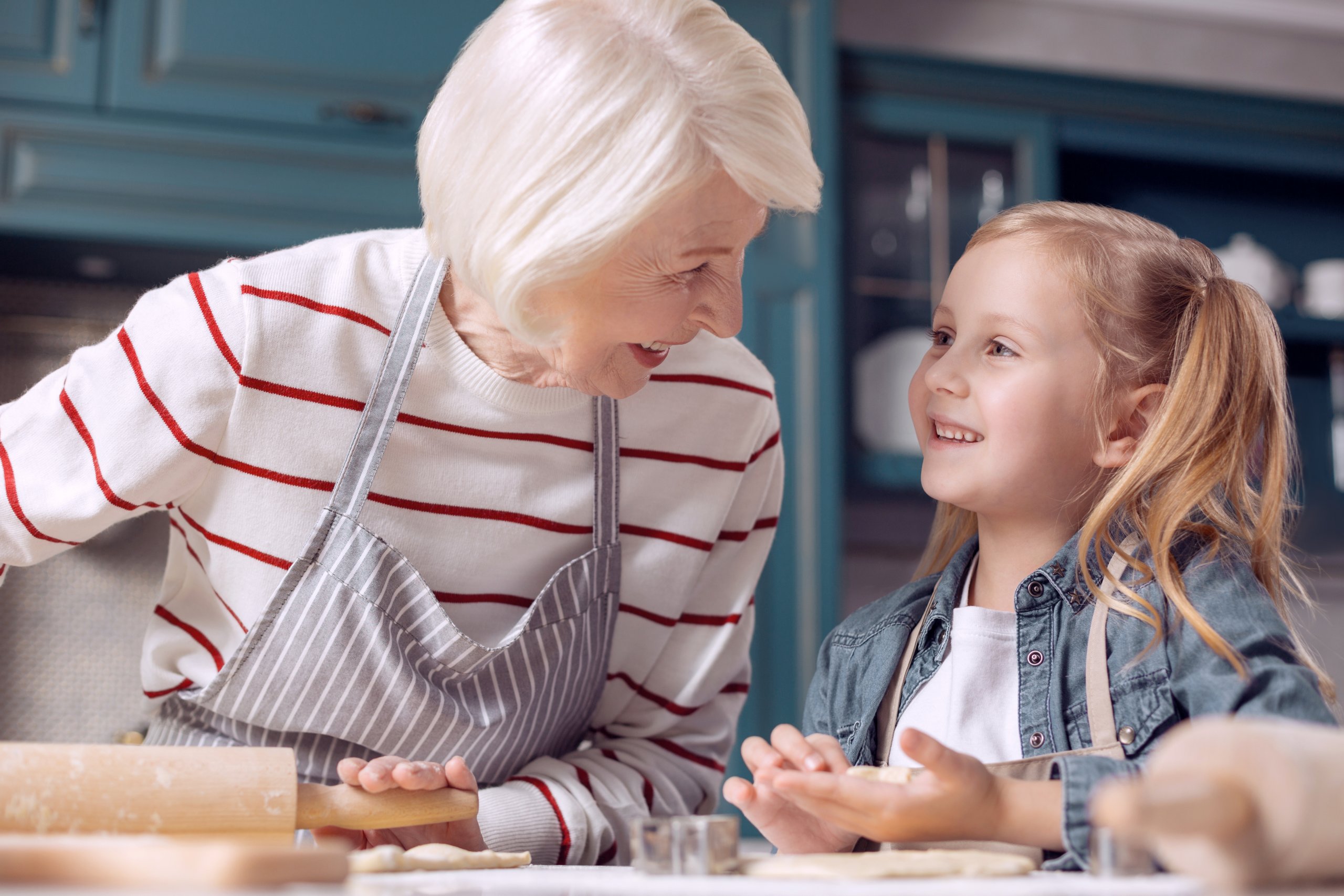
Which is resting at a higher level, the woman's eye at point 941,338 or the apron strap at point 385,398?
the woman's eye at point 941,338

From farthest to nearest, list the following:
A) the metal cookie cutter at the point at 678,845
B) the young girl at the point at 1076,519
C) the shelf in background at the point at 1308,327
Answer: the shelf in background at the point at 1308,327
the young girl at the point at 1076,519
the metal cookie cutter at the point at 678,845

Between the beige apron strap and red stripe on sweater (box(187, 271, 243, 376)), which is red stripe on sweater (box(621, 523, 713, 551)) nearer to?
the beige apron strap

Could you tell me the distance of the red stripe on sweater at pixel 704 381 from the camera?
1.12 meters

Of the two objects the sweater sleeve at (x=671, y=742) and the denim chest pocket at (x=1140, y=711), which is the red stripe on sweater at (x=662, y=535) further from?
the denim chest pocket at (x=1140, y=711)

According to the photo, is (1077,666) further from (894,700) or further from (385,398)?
(385,398)

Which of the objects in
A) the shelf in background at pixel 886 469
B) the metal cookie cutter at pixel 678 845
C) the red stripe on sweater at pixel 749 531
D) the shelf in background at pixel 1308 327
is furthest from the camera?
the shelf in background at pixel 1308 327

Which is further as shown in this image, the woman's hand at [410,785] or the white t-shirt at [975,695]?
the white t-shirt at [975,695]

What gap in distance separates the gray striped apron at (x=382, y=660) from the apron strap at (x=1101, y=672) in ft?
1.36

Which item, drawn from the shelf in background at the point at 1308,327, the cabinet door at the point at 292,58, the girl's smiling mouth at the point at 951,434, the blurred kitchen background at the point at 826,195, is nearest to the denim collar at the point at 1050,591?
the girl's smiling mouth at the point at 951,434

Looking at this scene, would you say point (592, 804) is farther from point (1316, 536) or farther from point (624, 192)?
point (1316, 536)

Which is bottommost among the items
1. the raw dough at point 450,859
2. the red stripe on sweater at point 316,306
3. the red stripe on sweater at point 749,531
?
the raw dough at point 450,859

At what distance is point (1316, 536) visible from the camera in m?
2.67

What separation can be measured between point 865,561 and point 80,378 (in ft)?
6.29

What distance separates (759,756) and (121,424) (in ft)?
1.83
